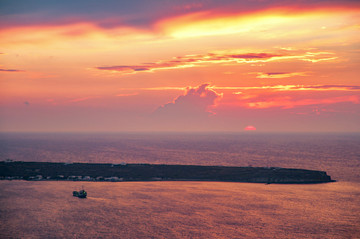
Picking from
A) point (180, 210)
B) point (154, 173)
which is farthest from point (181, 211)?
point (154, 173)

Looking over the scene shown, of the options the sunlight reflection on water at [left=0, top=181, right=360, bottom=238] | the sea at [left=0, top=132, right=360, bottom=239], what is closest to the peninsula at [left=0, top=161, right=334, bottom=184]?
the sea at [left=0, top=132, right=360, bottom=239]

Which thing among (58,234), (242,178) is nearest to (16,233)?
(58,234)

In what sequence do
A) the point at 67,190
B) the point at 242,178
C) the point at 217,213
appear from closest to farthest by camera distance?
the point at 217,213 < the point at 67,190 < the point at 242,178

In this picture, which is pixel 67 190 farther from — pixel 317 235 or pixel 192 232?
pixel 317 235

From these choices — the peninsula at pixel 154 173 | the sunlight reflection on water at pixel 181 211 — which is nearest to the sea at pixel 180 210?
the sunlight reflection on water at pixel 181 211

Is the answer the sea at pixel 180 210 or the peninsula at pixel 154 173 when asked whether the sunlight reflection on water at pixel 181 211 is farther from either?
the peninsula at pixel 154 173

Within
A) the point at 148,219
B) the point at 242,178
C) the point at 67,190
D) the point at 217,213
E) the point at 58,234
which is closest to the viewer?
the point at 58,234

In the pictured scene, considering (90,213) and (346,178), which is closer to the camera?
(90,213)

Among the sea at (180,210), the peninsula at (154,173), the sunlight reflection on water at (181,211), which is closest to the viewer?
the sunlight reflection on water at (181,211)
